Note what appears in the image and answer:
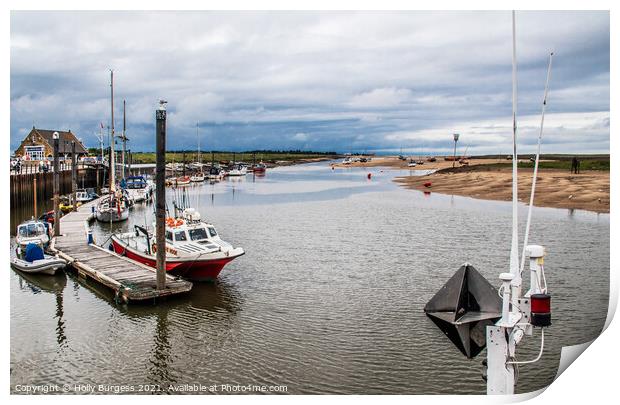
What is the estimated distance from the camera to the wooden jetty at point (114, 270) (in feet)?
45.1

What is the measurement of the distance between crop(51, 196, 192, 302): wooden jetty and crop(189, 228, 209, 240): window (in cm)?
151

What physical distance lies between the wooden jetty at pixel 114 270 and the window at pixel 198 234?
1.51 m

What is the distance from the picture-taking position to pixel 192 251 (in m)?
15.6

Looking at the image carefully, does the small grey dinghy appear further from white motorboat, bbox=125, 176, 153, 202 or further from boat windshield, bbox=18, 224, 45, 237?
white motorboat, bbox=125, 176, 153, 202

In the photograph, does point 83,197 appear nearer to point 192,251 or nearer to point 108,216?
point 108,216

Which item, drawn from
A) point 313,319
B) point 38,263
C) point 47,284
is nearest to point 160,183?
point 313,319

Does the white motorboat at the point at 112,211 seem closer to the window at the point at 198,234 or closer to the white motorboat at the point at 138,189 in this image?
the white motorboat at the point at 138,189

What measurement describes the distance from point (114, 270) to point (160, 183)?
3.90 m

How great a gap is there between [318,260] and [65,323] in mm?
8319

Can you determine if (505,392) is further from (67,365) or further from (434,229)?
(434,229)

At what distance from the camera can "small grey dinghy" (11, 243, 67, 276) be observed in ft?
54.5

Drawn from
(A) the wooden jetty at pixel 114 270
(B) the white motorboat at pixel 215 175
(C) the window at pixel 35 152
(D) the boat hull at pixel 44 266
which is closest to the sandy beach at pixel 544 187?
(A) the wooden jetty at pixel 114 270

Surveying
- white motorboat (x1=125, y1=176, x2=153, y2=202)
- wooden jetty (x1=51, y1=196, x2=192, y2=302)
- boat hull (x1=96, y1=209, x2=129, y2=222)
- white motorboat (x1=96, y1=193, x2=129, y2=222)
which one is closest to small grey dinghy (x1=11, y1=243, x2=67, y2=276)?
wooden jetty (x1=51, y1=196, x2=192, y2=302)

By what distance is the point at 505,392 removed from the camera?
7.01 metres
